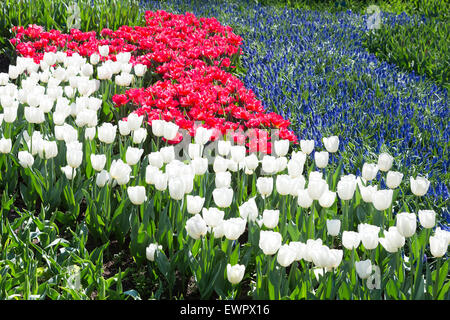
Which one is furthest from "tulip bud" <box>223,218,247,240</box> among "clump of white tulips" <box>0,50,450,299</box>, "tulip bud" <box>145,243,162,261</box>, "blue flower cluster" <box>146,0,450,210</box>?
"blue flower cluster" <box>146,0,450,210</box>

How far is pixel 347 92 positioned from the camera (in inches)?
189

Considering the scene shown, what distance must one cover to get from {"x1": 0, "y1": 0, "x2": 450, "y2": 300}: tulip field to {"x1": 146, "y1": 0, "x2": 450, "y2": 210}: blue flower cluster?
0.06 ft

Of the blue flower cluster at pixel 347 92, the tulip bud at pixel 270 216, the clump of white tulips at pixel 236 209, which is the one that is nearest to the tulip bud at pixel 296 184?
the clump of white tulips at pixel 236 209

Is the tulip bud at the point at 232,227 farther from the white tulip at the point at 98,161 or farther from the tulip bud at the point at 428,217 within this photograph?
the white tulip at the point at 98,161

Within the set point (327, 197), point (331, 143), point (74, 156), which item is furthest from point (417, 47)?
point (74, 156)

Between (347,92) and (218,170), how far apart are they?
232cm

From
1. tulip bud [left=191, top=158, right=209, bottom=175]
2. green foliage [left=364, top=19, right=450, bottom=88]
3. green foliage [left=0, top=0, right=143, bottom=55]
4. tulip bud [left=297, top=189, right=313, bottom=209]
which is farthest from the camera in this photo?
green foliage [left=0, top=0, right=143, bottom=55]

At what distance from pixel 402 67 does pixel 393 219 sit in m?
3.61

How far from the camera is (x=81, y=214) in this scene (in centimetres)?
327

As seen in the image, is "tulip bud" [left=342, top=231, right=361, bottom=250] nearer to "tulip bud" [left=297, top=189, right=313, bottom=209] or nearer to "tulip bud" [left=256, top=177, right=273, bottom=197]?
"tulip bud" [left=297, top=189, right=313, bottom=209]

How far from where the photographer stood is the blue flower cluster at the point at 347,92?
371cm

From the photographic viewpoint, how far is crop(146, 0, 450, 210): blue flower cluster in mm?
3715

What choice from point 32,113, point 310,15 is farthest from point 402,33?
point 32,113
